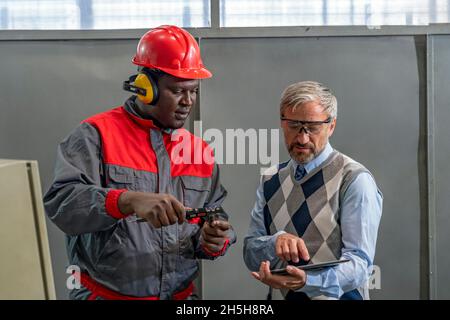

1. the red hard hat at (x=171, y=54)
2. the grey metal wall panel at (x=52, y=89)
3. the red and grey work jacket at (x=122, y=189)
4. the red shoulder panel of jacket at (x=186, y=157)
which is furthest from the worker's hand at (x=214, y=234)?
the grey metal wall panel at (x=52, y=89)

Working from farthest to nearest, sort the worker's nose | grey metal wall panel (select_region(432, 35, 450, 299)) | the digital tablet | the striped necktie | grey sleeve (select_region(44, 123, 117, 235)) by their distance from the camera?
grey metal wall panel (select_region(432, 35, 450, 299)) → the worker's nose → the striped necktie → grey sleeve (select_region(44, 123, 117, 235)) → the digital tablet

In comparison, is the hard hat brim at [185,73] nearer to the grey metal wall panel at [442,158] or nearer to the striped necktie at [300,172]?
the striped necktie at [300,172]

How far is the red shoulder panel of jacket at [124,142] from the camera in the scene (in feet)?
5.49

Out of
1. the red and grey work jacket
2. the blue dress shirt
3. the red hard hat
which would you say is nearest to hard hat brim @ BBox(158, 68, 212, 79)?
the red hard hat

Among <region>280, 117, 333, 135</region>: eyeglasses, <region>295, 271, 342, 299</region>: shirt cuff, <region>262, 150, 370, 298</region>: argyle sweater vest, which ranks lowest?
<region>295, 271, 342, 299</region>: shirt cuff

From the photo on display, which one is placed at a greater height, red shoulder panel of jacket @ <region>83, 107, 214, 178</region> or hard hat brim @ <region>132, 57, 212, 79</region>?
hard hat brim @ <region>132, 57, 212, 79</region>

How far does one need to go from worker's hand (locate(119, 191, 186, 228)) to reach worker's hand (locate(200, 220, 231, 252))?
0.21 metres

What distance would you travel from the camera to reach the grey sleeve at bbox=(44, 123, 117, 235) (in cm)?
153

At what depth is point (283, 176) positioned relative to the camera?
1677 millimetres

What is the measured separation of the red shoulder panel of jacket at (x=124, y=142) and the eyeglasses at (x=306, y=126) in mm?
396

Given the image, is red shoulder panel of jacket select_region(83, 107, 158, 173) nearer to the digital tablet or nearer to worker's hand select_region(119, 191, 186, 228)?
worker's hand select_region(119, 191, 186, 228)

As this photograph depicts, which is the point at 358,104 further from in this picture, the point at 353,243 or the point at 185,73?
the point at 353,243

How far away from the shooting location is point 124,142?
1.71 m
